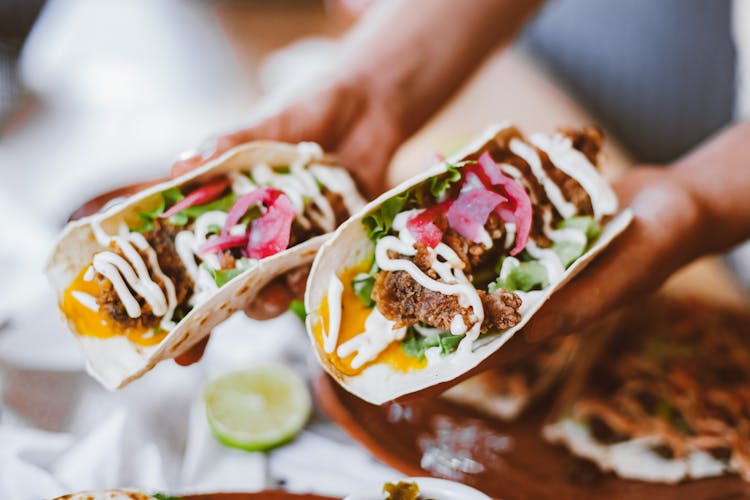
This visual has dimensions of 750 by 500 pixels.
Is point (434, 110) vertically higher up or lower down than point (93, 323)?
lower down

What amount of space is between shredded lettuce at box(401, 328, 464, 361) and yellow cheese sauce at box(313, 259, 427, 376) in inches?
0.5

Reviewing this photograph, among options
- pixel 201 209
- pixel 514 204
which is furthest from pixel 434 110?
pixel 201 209

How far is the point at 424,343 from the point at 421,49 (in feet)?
4.61

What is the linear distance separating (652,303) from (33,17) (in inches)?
158

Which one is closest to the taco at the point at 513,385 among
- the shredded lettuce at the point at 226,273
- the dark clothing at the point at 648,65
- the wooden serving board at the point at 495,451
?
the wooden serving board at the point at 495,451

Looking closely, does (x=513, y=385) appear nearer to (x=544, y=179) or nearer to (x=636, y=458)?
(x=636, y=458)

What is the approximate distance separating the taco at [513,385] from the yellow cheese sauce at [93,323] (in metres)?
0.97

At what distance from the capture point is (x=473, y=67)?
2.89 metres

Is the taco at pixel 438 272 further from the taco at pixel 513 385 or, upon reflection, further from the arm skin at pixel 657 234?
the taco at pixel 513 385

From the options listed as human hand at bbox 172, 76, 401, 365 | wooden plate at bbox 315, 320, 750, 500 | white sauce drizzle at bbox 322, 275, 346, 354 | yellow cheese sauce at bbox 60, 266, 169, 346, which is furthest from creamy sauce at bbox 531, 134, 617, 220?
yellow cheese sauce at bbox 60, 266, 169, 346

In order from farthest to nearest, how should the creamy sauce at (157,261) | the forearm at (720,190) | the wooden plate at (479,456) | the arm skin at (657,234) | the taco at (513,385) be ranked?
the taco at (513,385), the forearm at (720,190), the wooden plate at (479,456), the arm skin at (657,234), the creamy sauce at (157,261)

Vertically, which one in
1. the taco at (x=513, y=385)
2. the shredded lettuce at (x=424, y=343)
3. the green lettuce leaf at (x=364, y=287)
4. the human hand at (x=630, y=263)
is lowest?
the taco at (x=513, y=385)

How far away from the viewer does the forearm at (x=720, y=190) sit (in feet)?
7.10

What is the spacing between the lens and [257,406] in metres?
2.18
